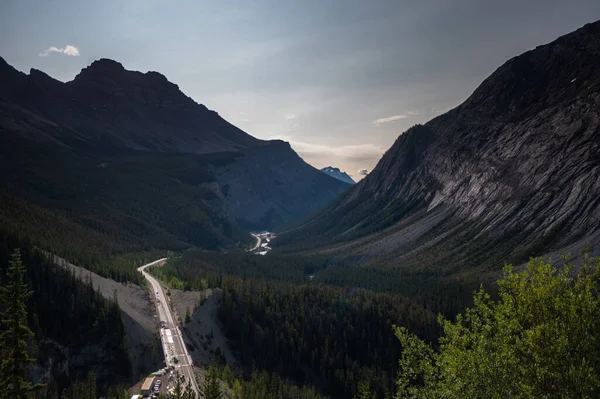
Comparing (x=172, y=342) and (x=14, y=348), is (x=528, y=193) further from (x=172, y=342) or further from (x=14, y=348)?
(x=14, y=348)

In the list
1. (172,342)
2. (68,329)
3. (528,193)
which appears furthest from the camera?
(528,193)

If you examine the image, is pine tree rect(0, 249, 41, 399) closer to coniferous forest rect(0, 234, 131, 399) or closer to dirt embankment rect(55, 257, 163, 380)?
coniferous forest rect(0, 234, 131, 399)

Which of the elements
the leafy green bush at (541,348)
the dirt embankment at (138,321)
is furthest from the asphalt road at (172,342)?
the leafy green bush at (541,348)

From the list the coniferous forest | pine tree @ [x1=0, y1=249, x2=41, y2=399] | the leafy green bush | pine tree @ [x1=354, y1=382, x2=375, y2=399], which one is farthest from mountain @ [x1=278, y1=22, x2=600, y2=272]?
pine tree @ [x1=0, y1=249, x2=41, y2=399]

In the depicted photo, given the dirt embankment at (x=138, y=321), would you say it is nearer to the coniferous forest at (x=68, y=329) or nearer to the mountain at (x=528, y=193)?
the coniferous forest at (x=68, y=329)

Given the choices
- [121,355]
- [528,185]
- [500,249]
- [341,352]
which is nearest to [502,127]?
[528,185]

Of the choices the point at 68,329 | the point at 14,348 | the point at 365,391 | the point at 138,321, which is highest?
the point at 14,348

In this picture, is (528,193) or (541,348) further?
(528,193)

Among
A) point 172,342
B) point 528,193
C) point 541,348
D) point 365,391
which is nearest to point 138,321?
point 172,342
